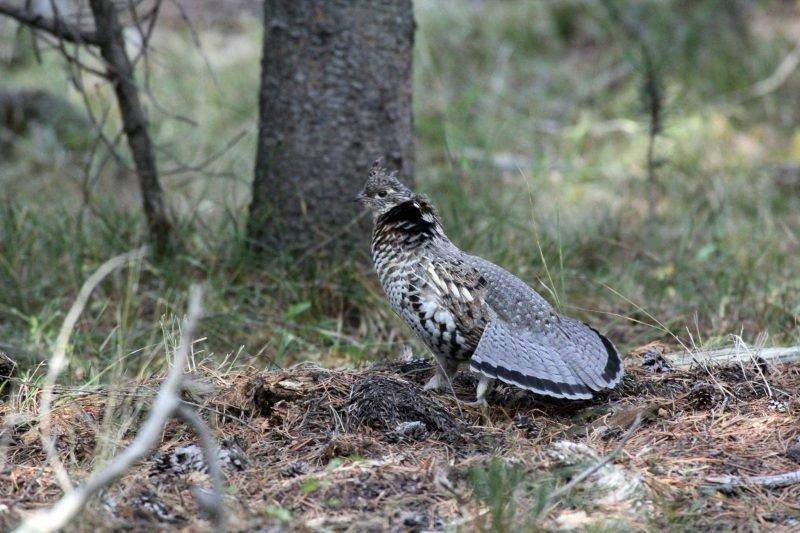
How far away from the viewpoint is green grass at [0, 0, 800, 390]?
202 inches

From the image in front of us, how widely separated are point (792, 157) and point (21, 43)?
787 centimetres

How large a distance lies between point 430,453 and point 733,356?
4.93ft

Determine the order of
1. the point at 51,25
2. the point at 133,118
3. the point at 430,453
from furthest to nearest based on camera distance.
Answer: the point at 133,118 < the point at 51,25 < the point at 430,453

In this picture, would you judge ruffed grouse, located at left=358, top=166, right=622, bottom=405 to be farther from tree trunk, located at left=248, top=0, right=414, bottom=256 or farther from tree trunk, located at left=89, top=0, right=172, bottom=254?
tree trunk, located at left=89, top=0, right=172, bottom=254

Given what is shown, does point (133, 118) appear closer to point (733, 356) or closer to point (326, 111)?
point (326, 111)

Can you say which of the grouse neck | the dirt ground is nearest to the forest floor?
the dirt ground

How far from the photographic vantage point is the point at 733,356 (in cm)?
406

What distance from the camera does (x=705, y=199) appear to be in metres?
7.33

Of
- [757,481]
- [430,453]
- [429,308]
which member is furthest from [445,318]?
[757,481]

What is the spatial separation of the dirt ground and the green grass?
35 centimetres

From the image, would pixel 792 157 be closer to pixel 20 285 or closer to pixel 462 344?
pixel 462 344

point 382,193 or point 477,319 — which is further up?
point 382,193

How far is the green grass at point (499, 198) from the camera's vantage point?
5.14 m

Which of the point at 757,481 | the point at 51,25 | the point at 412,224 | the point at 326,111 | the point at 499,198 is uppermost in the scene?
the point at 51,25
